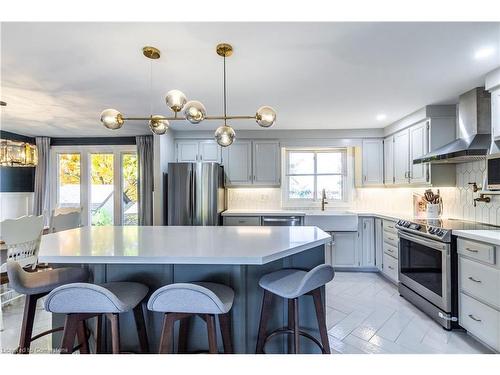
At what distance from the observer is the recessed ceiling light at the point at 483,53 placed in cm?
187

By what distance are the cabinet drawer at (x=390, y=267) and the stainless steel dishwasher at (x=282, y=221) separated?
1.30 metres

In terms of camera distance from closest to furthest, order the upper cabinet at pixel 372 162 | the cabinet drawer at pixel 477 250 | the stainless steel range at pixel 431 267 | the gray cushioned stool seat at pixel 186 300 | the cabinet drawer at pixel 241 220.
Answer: the gray cushioned stool seat at pixel 186 300 < the cabinet drawer at pixel 477 250 < the stainless steel range at pixel 431 267 < the cabinet drawer at pixel 241 220 < the upper cabinet at pixel 372 162

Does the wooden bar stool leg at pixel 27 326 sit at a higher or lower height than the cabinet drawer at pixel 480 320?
higher

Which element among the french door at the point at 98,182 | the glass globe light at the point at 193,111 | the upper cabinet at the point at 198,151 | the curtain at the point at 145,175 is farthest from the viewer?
the french door at the point at 98,182

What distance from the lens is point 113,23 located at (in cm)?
157

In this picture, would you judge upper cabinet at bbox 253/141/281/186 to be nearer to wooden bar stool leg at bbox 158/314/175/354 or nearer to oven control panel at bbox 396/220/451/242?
oven control panel at bbox 396/220/451/242

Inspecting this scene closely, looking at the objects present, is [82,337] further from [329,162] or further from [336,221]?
[329,162]

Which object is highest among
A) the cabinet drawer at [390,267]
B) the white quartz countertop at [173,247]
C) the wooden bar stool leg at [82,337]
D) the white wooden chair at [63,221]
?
the white quartz countertop at [173,247]

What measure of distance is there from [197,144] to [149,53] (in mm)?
2510

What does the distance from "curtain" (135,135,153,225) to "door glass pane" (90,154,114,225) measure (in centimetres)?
79

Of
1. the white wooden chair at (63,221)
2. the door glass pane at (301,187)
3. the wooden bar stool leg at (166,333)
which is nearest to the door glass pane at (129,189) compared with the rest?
the white wooden chair at (63,221)

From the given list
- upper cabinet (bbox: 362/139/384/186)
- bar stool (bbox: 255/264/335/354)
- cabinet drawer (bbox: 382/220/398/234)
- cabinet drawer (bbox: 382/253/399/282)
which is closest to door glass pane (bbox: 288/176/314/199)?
upper cabinet (bbox: 362/139/384/186)

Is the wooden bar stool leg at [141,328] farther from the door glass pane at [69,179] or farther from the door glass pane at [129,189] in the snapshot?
the door glass pane at [69,179]

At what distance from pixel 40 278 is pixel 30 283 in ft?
0.20
